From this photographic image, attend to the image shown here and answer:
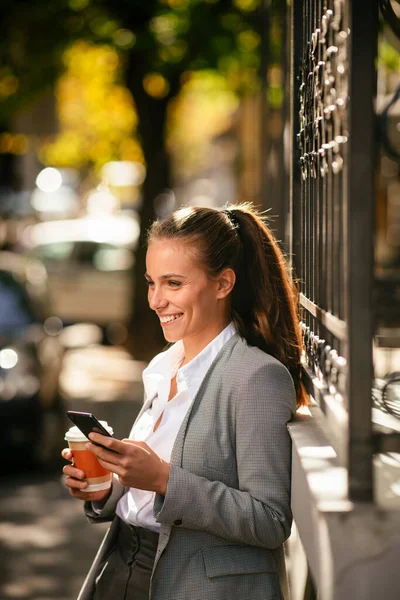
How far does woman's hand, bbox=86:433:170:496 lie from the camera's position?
2.60 meters

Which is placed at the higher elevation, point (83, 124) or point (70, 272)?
A: point (83, 124)

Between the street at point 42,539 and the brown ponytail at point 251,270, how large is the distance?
3.42 meters

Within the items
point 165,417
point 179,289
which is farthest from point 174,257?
point 165,417

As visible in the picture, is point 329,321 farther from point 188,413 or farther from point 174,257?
point 174,257

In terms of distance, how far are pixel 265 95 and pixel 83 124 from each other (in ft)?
51.1

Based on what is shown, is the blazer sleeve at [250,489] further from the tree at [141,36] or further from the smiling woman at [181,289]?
the tree at [141,36]

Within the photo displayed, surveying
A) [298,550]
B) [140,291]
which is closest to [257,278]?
[298,550]

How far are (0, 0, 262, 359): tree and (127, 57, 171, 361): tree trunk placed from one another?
0.04 m

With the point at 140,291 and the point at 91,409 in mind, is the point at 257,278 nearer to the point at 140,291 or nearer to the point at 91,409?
the point at 91,409

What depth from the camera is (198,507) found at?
2641mm

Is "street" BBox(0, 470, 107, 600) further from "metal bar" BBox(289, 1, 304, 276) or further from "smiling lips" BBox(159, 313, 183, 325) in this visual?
"smiling lips" BBox(159, 313, 183, 325)

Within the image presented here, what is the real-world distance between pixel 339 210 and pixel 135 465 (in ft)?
2.53

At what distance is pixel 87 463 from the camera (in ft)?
9.57

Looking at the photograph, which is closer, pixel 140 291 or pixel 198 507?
pixel 198 507
